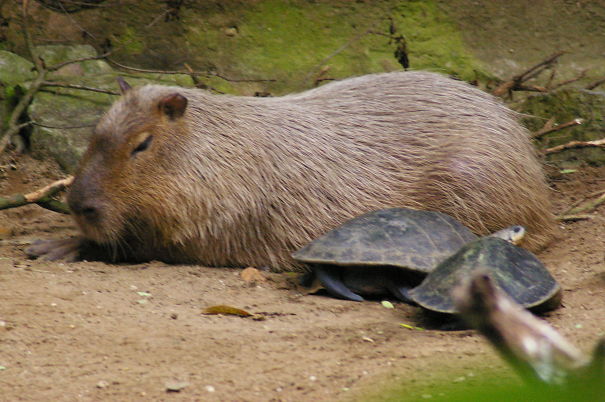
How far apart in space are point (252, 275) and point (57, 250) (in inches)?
51.5

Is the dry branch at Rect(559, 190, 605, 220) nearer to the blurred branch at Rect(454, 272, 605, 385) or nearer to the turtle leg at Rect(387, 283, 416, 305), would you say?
the turtle leg at Rect(387, 283, 416, 305)

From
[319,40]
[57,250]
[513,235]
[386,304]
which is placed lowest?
[386,304]

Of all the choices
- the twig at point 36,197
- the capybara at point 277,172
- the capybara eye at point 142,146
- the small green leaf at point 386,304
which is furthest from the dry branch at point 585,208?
the twig at point 36,197

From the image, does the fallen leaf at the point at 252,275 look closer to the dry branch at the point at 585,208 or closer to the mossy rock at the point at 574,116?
the dry branch at the point at 585,208

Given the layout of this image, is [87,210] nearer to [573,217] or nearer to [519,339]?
[573,217]

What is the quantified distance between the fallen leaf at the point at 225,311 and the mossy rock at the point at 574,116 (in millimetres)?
3770

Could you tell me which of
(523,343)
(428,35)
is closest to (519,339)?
(523,343)

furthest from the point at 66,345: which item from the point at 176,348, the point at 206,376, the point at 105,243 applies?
the point at 105,243

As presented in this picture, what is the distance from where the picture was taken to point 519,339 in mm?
755

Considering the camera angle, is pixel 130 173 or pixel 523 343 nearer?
pixel 523 343

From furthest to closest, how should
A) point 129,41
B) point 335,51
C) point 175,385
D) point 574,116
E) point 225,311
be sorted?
point 335,51, point 129,41, point 574,116, point 225,311, point 175,385

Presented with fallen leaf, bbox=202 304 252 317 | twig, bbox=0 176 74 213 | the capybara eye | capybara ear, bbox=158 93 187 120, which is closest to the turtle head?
fallen leaf, bbox=202 304 252 317

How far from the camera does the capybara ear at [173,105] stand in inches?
189

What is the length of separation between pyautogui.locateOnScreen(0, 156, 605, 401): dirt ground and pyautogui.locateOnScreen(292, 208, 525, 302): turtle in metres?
0.14
